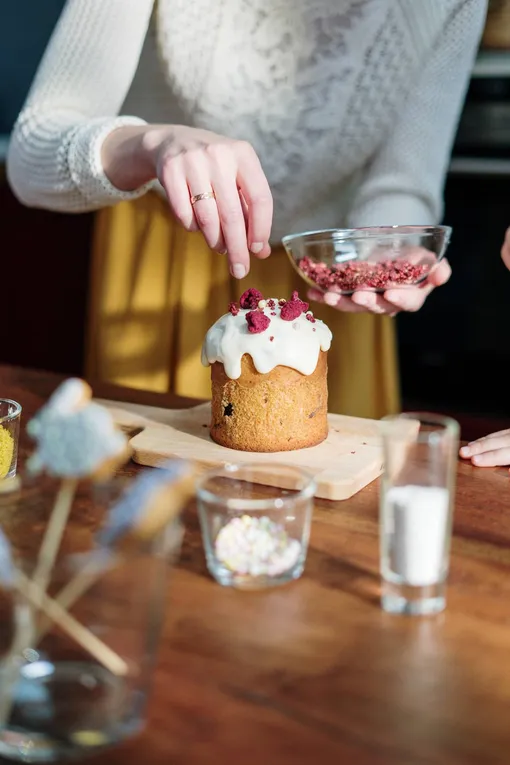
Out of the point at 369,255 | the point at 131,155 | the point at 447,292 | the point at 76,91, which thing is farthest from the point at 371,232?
the point at 447,292

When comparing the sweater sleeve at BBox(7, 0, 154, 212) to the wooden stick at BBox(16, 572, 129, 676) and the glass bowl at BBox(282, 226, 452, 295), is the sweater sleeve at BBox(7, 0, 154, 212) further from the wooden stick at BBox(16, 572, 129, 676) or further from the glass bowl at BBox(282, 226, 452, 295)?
the wooden stick at BBox(16, 572, 129, 676)

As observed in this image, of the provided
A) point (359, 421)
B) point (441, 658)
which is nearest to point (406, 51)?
point (359, 421)

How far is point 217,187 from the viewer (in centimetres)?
119

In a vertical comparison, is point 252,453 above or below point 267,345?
below

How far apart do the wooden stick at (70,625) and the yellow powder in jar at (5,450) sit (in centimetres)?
45

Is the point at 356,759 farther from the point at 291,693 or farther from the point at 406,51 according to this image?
the point at 406,51

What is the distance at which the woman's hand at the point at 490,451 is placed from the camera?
1125 millimetres

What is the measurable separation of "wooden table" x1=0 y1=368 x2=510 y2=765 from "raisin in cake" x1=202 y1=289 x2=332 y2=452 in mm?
291

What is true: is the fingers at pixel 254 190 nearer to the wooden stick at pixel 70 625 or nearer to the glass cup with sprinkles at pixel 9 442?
the glass cup with sprinkles at pixel 9 442

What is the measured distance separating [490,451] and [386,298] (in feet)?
1.01

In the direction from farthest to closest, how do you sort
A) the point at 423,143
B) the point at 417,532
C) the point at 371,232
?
the point at 423,143
the point at 371,232
the point at 417,532

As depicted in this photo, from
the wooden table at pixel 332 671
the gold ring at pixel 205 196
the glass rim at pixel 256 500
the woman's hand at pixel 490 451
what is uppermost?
the gold ring at pixel 205 196

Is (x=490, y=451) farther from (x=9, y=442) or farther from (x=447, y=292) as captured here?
(x=447, y=292)

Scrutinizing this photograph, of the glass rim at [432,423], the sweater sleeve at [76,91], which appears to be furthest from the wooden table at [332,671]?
the sweater sleeve at [76,91]
